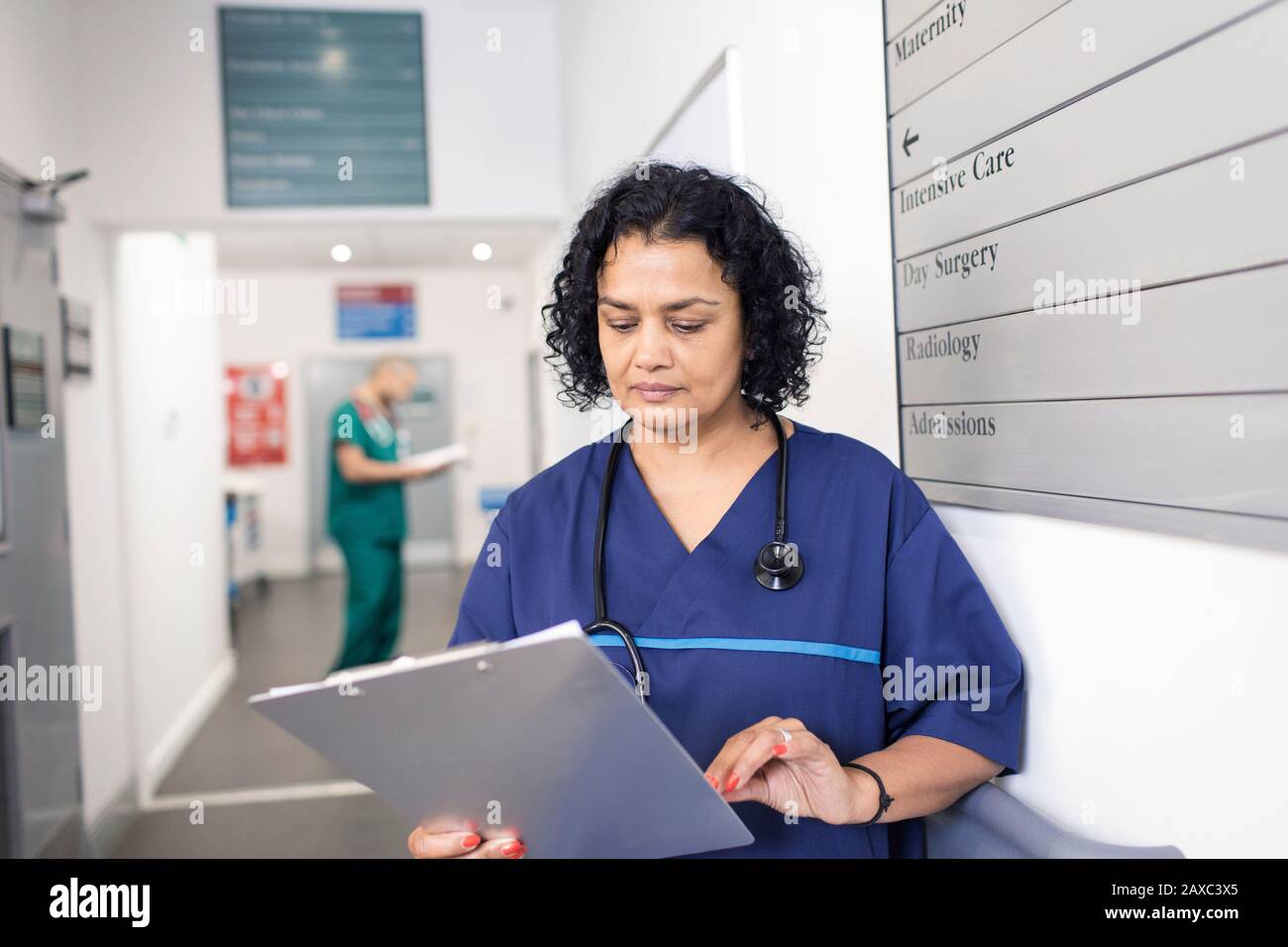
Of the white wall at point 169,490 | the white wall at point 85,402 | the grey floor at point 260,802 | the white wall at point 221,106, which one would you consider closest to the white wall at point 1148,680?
the grey floor at point 260,802

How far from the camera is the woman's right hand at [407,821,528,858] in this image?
3.00 feet

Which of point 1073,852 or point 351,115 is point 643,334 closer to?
point 1073,852

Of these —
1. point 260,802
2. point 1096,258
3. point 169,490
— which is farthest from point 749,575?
point 169,490

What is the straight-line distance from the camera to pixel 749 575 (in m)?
1.09

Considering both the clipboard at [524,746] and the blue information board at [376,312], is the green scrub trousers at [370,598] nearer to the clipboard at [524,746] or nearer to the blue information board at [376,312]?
the clipboard at [524,746]

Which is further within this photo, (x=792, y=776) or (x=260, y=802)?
(x=260, y=802)

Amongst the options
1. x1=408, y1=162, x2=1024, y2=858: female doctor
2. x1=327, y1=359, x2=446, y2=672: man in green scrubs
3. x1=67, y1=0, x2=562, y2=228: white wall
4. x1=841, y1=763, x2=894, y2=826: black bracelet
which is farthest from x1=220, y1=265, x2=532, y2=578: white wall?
x1=841, y1=763, x2=894, y2=826: black bracelet

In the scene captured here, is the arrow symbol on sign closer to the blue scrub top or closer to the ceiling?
the blue scrub top

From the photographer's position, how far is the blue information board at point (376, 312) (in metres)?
8.52

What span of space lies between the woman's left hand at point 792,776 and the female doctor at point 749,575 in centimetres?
6

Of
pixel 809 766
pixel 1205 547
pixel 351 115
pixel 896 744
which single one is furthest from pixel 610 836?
pixel 351 115

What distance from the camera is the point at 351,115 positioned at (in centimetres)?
346

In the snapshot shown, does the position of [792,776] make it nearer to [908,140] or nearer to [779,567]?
[779,567]

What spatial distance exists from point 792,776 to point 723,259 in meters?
0.54
